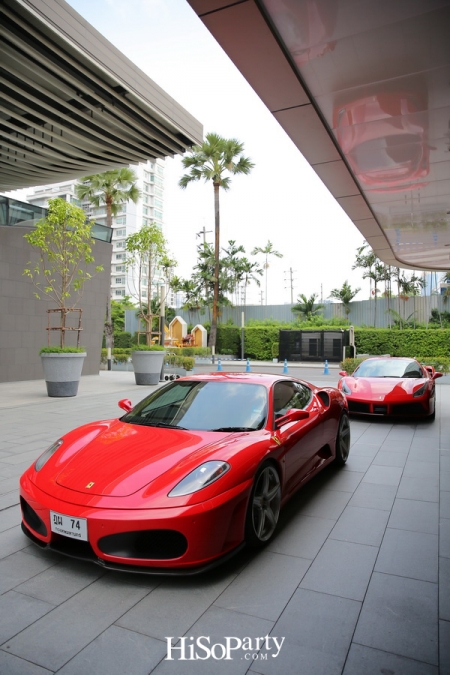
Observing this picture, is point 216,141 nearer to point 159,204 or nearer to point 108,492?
point 108,492

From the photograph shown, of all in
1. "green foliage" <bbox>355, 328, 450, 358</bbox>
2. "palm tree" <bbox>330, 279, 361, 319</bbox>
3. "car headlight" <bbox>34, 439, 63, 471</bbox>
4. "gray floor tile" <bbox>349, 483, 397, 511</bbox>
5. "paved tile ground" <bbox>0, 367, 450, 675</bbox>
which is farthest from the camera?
"palm tree" <bbox>330, 279, 361, 319</bbox>

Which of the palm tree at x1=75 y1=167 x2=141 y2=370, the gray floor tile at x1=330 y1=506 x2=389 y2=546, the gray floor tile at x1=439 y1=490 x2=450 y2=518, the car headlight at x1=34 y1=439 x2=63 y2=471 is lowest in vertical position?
the gray floor tile at x1=439 y1=490 x2=450 y2=518

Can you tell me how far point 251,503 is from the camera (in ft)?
10.0

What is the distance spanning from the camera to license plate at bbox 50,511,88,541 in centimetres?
266

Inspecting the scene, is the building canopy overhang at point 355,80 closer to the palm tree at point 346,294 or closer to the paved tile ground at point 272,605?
the paved tile ground at point 272,605

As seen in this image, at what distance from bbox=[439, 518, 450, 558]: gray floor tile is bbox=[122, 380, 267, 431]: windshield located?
152 cm

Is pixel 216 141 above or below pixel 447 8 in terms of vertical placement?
above

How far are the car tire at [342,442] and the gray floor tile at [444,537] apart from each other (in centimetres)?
153

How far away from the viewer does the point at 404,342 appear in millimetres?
29703

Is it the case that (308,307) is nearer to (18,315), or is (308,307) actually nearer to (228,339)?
(228,339)

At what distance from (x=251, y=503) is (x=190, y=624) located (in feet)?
2.80

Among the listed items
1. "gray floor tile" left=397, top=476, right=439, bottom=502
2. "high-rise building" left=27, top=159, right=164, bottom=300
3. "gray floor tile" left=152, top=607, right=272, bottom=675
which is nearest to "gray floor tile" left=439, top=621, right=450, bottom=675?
"gray floor tile" left=152, top=607, right=272, bottom=675

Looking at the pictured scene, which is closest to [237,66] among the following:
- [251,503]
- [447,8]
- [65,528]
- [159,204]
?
[447,8]

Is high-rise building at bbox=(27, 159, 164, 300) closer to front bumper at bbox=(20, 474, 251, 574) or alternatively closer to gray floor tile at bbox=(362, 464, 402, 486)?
gray floor tile at bbox=(362, 464, 402, 486)
